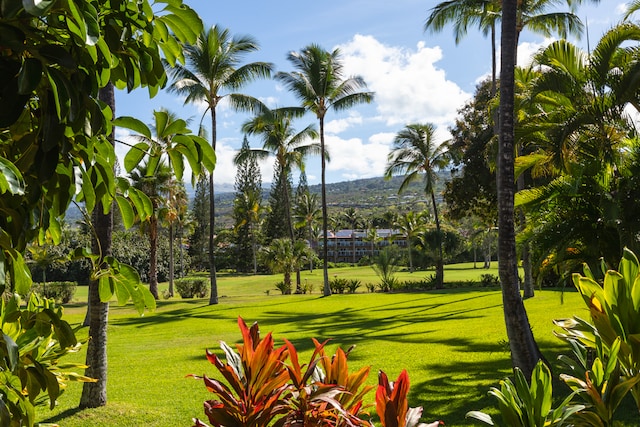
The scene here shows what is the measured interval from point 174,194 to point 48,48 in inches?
1112

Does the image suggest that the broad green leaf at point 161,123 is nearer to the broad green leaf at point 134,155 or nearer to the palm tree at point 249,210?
the broad green leaf at point 134,155

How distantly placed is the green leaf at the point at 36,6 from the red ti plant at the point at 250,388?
2.92 ft

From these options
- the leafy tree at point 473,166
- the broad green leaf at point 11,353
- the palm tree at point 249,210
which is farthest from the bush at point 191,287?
the broad green leaf at point 11,353

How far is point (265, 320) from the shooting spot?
15969 millimetres

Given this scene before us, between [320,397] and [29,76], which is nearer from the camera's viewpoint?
[29,76]

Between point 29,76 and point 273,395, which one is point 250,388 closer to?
point 273,395

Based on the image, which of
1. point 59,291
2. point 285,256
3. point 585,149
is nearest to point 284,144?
point 285,256

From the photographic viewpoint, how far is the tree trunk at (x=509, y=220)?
618cm

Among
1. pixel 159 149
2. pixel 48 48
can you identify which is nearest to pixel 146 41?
pixel 159 149

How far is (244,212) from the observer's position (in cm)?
5616

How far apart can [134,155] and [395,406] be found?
1.07 meters

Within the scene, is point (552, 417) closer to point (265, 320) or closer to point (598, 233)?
point (598, 233)

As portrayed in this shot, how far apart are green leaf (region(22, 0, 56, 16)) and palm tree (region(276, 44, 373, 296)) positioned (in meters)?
22.9

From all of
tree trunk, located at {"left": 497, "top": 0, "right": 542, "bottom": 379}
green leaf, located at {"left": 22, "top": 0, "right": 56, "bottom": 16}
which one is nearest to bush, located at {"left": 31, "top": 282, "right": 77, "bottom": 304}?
tree trunk, located at {"left": 497, "top": 0, "right": 542, "bottom": 379}
